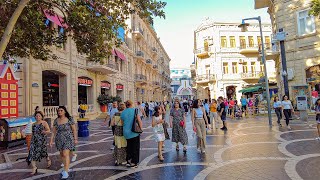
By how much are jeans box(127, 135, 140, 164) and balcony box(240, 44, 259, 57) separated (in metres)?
35.3

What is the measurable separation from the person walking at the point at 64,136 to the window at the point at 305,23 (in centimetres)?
2004

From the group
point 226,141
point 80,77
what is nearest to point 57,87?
point 80,77

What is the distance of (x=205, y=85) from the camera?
40531 mm

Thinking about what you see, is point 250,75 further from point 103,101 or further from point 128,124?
point 128,124

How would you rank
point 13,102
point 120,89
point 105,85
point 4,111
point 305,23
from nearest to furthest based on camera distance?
point 4,111 < point 13,102 < point 305,23 < point 105,85 < point 120,89

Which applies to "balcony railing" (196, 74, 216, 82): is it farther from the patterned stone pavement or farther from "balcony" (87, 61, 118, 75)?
the patterned stone pavement

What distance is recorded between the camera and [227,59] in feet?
127

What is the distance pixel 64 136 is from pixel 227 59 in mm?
35728

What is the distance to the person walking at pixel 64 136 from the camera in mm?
5582

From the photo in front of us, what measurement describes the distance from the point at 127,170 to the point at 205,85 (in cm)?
3563

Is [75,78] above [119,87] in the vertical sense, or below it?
above

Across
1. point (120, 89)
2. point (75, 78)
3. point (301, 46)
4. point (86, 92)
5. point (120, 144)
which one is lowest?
point (120, 144)

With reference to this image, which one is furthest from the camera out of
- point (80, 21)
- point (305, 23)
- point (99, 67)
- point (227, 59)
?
point (227, 59)

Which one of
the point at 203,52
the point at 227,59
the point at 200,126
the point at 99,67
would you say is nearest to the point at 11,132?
the point at 200,126
